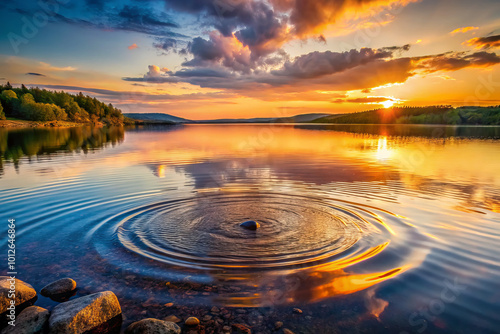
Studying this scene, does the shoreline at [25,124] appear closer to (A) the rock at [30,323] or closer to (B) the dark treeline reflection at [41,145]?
(B) the dark treeline reflection at [41,145]

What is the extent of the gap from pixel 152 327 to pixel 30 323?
119 inches

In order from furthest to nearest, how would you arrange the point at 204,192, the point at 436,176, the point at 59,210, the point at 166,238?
the point at 436,176
the point at 204,192
the point at 59,210
the point at 166,238

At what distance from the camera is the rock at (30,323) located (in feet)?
22.9

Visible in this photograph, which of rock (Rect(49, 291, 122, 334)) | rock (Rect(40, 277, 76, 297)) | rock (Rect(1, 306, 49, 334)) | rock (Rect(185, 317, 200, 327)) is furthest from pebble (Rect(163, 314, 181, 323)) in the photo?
rock (Rect(40, 277, 76, 297))

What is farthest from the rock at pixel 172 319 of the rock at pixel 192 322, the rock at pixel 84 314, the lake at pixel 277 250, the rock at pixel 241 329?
the rock at pixel 241 329

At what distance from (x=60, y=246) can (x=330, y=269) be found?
11403mm

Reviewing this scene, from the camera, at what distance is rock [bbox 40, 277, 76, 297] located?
29.1 feet

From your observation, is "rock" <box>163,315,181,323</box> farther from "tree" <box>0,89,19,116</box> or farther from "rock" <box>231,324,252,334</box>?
"tree" <box>0,89,19,116</box>

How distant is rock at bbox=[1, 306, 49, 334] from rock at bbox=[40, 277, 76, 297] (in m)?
1.46

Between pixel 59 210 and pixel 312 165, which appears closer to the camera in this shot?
pixel 59 210

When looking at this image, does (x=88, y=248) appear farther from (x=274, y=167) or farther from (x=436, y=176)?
(x=436, y=176)

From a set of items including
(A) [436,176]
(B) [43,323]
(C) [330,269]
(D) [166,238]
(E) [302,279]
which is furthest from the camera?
(A) [436,176]

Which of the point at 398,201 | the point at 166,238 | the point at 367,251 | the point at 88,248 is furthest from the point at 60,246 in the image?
the point at 398,201

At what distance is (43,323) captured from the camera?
716cm
